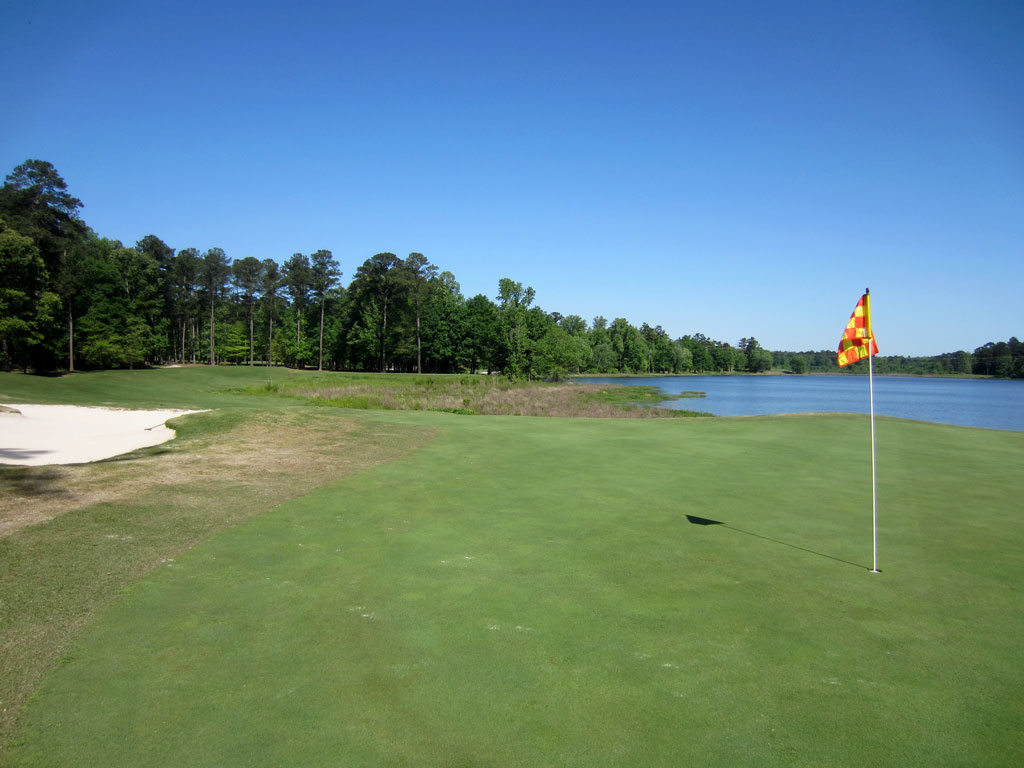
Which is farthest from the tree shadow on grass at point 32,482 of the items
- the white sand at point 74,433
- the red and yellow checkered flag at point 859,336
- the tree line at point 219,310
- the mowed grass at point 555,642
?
the tree line at point 219,310

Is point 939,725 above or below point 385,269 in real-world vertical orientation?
below

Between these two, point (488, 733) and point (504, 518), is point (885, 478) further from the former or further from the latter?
point (488, 733)

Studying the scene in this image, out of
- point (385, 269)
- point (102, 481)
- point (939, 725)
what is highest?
point (385, 269)

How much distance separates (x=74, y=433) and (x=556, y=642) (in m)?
16.2

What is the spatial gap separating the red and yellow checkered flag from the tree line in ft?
163

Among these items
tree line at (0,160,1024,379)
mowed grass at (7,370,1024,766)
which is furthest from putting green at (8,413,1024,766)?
tree line at (0,160,1024,379)

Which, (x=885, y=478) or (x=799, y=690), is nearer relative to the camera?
(x=799, y=690)

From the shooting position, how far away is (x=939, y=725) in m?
3.94

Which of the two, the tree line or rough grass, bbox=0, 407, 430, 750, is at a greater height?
the tree line

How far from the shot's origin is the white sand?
505 inches

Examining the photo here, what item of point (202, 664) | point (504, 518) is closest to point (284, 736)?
point (202, 664)

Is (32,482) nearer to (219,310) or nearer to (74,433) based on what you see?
(74,433)

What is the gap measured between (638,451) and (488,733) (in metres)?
12.1

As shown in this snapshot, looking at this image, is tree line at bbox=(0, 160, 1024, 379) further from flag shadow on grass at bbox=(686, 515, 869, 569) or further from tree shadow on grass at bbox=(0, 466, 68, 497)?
flag shadow on grass at bbox=(686, 515, 869, 569)
